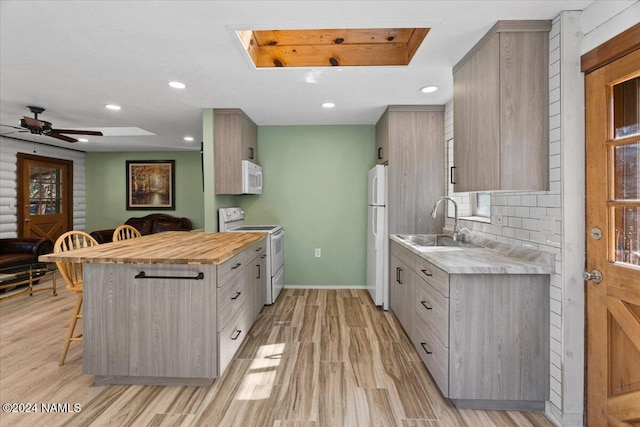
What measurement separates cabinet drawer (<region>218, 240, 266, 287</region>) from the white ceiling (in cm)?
148

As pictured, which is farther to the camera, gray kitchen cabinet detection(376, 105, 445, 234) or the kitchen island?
gray kitchen cabinet detection(376, 105, 445, 234)

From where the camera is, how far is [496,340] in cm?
180

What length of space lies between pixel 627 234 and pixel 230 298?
2.31m

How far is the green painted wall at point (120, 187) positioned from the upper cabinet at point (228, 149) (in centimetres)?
313

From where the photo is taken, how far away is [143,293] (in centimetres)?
202

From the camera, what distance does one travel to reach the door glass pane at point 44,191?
5.55 meters

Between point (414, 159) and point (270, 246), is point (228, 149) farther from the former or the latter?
point (414, 159)

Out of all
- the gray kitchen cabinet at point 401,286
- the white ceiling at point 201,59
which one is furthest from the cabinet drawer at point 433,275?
the white ceiling at point 201,59

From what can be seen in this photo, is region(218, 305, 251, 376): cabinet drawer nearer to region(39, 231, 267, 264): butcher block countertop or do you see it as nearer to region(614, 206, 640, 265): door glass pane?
region(39, 231, 267, 264): butcher block countertop

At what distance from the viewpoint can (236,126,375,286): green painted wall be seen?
169 inches

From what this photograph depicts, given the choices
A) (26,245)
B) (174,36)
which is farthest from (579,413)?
(26,245)

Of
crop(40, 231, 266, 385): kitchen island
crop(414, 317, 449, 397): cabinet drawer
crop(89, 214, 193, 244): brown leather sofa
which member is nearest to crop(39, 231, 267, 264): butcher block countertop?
crop(40, 231, 266, 385): kitchen island

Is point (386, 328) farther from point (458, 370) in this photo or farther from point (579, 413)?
point (579, 413)

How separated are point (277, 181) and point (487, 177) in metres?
2.92
